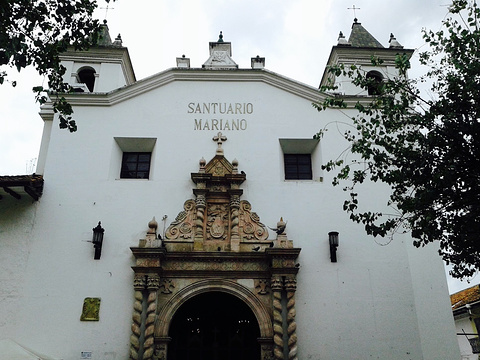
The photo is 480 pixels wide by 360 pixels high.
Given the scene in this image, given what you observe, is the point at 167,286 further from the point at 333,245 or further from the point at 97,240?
the point at 333,245

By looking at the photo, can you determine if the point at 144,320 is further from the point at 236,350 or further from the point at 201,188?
the point at 201,188

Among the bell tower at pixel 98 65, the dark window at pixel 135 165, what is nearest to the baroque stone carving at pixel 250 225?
the dark window at pixel 135 165

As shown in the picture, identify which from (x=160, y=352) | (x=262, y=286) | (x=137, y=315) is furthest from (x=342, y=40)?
A: (x=160, y=352)

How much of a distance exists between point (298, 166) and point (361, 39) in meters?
6.50

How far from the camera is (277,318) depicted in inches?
359

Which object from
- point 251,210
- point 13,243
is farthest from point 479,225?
point 13,243

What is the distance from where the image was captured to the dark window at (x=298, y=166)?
451 inches

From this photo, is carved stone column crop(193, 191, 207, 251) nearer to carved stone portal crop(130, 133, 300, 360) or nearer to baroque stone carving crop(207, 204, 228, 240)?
carved stone portal crop(130, 133, 300, 360)

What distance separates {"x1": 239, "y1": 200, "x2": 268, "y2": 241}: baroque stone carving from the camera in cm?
1015

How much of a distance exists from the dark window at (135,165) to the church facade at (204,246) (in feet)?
0.14

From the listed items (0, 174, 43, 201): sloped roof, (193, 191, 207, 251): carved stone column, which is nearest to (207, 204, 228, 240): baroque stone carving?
(193, 191, 207, 251): carved stone column

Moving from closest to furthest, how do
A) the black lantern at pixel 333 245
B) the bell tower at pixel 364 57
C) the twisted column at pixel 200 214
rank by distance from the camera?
1. the black lantern at pixel 333 245
2. the twisted column at pixel 200 214
3. the bell tower at pixel 364 57

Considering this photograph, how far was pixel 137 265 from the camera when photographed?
9.51 meters

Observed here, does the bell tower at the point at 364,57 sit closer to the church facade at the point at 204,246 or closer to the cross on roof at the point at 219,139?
the church facade at the point at 204,246
